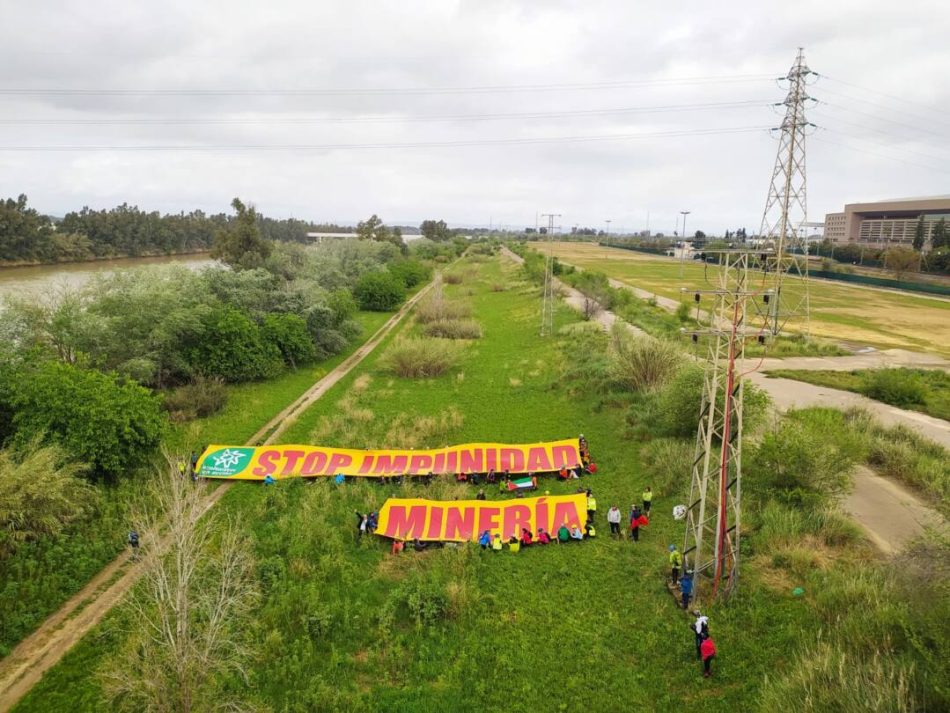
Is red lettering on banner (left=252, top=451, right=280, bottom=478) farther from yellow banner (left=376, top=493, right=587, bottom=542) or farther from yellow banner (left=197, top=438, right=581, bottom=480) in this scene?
yellow banner (left=376, top=493, right=587, bottom=542)

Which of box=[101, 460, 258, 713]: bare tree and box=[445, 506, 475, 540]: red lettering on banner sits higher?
box=[101, 460, 258, 713]: bare tree

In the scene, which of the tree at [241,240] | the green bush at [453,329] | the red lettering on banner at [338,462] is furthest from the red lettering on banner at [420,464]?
the tree at [241,240]

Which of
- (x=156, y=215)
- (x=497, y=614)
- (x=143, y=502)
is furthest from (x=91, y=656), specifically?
(x=156, y=215)

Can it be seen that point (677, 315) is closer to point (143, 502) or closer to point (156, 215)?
point (143, 502)

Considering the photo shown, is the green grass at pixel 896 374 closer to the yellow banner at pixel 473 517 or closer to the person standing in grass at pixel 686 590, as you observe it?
the yellow banner at pixel 473 517

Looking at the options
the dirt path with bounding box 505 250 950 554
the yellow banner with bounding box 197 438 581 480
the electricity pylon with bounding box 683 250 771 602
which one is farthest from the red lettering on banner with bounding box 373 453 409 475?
the dirt path with bounding box 505 250 950 554

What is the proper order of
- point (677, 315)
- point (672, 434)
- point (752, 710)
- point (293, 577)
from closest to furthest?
point (752, 710)
point (293, 577)
point (672, 434)
point (677, 315)

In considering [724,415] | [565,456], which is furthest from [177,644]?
[565,456]
